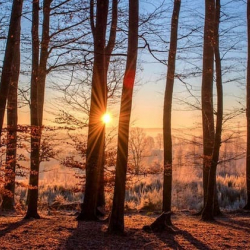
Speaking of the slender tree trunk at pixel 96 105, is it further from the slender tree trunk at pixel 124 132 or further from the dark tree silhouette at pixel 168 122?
the dark tree silhouette at pixel 168 122

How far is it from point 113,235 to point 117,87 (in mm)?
6883

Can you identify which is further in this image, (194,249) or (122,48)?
(122,48)

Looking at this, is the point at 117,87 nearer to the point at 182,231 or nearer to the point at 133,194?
the point at 182,231

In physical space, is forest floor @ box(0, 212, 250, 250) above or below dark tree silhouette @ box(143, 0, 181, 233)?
below

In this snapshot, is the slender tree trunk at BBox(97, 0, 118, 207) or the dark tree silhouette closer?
the dark tree silhouette

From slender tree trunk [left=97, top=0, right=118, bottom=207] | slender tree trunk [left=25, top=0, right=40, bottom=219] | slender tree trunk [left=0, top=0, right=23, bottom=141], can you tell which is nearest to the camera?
slender tree trunk [left=0, top=0, right=23, bottom=141]

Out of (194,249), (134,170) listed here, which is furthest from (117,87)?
(194,249)

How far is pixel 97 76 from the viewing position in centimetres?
884

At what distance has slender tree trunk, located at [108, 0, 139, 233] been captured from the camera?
712 cm

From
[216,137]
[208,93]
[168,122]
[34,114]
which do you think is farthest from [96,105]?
[208,93]

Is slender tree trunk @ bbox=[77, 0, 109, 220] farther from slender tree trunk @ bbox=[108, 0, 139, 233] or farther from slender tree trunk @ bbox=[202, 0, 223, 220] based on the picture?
slender tree trunk @ bbox=[202, 0, 223, 220]

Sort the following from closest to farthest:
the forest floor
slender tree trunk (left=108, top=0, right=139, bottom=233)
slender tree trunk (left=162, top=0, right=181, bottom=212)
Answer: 1. the forest floor
2. slender tree trunk (left=108, top=0, right=139, bottom=233)
3. slender tree trunk (left=162, top=0, right=181, bottom=212)

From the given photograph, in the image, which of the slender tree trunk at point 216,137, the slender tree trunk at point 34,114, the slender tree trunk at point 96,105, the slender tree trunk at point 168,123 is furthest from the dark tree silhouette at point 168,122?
the slender tree trunk at point 34,114

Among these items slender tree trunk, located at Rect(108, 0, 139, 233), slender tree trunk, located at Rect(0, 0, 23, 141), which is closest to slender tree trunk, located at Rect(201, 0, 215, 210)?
slender tree trunk, located at Rect(108, 0, 139, 233)
